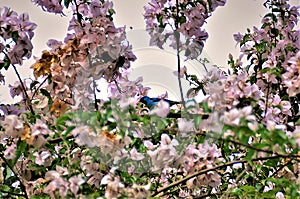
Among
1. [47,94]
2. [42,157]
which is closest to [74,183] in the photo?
[42,157]

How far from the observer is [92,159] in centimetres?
155

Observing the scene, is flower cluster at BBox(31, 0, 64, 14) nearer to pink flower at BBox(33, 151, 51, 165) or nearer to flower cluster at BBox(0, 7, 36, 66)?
flower cluster at BBox(0, 7, 36, 66)

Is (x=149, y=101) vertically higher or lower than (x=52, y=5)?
lower

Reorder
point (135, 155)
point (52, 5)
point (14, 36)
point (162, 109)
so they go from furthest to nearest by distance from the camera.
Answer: point (52, 5) → point (14, 36) → point (135, 155) → point (162, 109)

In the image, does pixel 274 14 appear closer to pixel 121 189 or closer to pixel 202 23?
pixel 202 23

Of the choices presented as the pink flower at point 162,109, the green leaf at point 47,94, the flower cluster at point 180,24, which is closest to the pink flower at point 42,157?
the green leaf at point 47,94

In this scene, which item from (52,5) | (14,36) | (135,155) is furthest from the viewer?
(52,5)

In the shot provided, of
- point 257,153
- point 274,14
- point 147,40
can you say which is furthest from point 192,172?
point 274,14

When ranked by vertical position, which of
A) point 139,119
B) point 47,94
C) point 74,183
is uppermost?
point 47,94

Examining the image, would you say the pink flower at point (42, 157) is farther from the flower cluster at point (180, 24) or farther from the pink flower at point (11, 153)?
the flower cluster at point (180, 24)

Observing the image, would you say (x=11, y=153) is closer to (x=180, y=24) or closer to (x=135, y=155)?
(x=135, y=155)

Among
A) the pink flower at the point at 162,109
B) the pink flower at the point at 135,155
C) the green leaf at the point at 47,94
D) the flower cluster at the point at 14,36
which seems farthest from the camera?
the green leaf at the point at 47,94

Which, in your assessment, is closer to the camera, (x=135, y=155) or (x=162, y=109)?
(x=162, y=109)

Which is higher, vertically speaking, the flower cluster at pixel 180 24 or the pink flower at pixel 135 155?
the flower cluster at pixel 180 24
